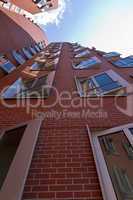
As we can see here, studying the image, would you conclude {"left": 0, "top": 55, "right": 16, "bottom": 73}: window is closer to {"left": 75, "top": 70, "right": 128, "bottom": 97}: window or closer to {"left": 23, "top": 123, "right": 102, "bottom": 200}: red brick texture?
{"left": 75, "top": 70, "right": 128, "bottom": 97}: window

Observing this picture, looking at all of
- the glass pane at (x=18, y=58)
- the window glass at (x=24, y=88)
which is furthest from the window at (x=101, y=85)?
the glass pane at (x=18, y=58)

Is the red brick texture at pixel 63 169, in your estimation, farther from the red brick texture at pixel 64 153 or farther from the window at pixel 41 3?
the window at pixel 41 3

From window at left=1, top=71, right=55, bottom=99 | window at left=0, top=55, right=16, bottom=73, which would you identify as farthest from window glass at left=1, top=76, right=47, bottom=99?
window at left=0, top=55, right=16, bottom=73

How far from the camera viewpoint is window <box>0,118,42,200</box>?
8.91 ft

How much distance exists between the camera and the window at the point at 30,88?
6320mm

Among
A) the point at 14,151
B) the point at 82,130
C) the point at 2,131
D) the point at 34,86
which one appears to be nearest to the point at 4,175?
the point at 14,151

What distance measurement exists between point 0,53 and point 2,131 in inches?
262

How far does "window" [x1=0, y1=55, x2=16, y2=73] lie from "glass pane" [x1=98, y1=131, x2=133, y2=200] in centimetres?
669

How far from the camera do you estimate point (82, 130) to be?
4.33 meters

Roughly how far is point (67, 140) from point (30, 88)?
3.44 m

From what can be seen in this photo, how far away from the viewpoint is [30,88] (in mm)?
7109

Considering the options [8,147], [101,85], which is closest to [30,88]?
[101,85]

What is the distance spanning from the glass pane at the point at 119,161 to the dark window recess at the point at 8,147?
4.47 feet

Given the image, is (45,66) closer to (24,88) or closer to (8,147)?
(24,88)
